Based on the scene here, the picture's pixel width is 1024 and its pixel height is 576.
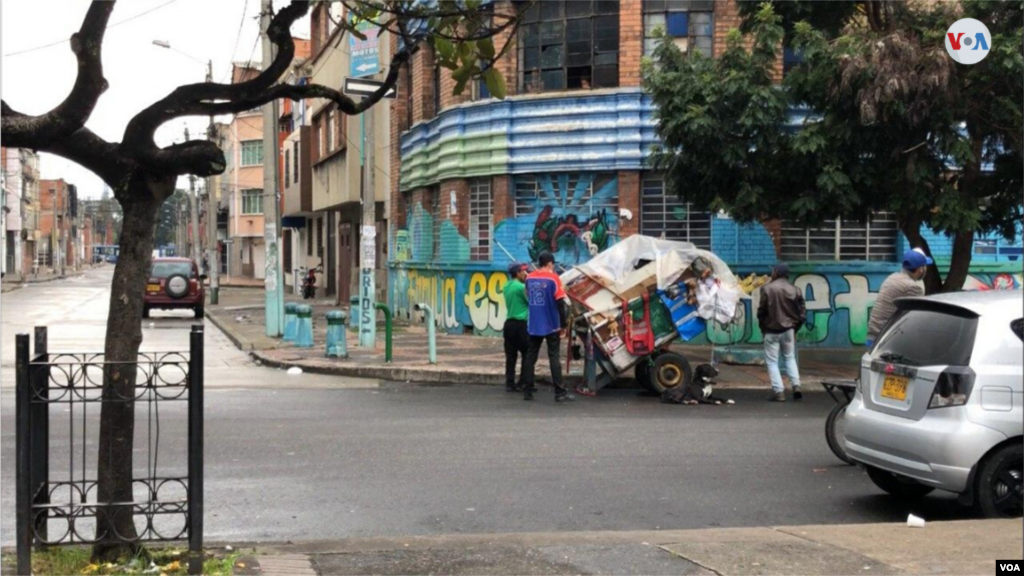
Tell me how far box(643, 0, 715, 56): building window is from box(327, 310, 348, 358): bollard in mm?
7183

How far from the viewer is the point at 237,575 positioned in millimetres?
5676

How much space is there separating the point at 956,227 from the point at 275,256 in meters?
13.9

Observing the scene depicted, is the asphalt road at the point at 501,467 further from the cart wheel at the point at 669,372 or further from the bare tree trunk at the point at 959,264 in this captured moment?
the bare tree trunk at the point at 959,264

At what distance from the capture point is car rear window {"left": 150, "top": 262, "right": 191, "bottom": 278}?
31536mm

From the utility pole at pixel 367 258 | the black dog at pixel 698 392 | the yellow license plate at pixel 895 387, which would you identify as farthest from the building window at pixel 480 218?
the yellow license plate at pixel 895 387

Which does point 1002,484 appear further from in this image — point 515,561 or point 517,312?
Answer: point 517,312

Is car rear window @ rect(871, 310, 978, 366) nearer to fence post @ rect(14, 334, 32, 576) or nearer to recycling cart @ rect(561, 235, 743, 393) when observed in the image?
fence post @ rect(14, 334, 32, 576)

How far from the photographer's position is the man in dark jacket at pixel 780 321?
1340 centimetres

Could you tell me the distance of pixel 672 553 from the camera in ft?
20.7

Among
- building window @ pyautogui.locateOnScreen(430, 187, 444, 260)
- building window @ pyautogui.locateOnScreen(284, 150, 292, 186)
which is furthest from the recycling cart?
building window @ pyautogui.locateOnScreen(284, 150, 292, 186)

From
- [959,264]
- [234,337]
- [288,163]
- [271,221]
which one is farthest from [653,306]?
[288,163]

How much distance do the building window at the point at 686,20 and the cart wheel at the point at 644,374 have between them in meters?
7.20

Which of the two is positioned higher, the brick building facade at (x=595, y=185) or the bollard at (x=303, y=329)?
the brick building facade at (x=595, y=185)

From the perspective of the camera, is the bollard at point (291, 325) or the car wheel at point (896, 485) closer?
the car wheel at point (896, 485)
